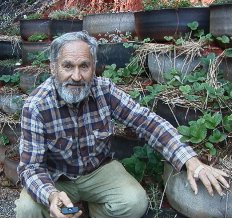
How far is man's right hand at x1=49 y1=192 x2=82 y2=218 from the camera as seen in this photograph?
2.51 m

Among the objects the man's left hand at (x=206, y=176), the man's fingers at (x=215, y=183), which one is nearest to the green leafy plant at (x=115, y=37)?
the man's left hand at (x=206, y=176)

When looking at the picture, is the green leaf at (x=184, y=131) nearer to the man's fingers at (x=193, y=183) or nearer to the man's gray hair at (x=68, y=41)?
the man's fingers at (x=193, y=183)

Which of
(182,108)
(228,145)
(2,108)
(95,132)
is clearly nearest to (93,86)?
(95,132)

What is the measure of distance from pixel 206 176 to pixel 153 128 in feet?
1.67

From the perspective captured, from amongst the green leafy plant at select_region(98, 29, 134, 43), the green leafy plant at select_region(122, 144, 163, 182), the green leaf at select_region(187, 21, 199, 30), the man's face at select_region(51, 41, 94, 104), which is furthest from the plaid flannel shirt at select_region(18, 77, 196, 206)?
the green leafy plant at select_region(98, 29, 134, 43)

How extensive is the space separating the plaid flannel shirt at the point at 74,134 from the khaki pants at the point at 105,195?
0.07m

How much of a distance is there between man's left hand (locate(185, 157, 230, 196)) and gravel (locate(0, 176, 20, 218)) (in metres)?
1.71

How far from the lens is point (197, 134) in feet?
9.43

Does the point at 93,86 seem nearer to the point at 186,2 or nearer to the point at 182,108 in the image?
the point at 182,108

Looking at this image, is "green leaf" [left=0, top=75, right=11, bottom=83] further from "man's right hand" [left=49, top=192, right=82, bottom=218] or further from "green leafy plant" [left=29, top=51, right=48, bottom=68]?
"man's right hand" [left=49, top=192, right=82, bottom=218]

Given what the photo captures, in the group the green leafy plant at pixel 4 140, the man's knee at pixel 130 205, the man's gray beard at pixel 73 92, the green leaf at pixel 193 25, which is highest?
the green leaf at pixel 193 25

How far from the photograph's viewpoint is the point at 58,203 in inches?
101

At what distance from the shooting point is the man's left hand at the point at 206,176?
257 centimetres

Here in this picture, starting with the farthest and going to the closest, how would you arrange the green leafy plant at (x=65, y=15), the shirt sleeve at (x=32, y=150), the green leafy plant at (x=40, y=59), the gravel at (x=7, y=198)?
the green leafy plant at (x=65, y=15), the green leafy plant at (x=40, y=59), the gravel at (x=7, y=198), the shirt sleeve at (x=32, y=150)
